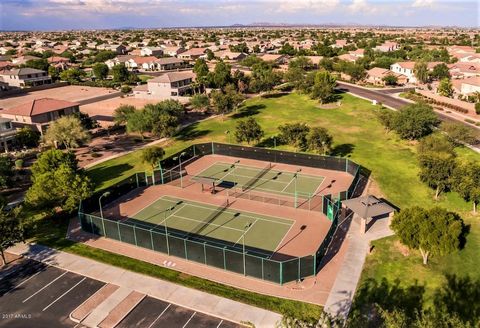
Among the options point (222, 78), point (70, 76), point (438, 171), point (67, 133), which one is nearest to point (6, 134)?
point (67, 133)

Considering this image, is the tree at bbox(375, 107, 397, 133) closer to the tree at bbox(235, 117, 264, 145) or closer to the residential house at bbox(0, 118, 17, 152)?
the tree at bbox(235, 117, 264, 145)

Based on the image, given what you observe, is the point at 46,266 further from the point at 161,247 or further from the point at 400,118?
the point at 400,118

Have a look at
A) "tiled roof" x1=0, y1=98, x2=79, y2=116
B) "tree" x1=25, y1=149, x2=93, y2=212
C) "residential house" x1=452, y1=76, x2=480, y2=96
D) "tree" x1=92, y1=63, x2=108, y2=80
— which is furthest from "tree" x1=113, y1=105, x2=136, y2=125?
"residential house" x1=452, y1=76, x2=480, y2=96

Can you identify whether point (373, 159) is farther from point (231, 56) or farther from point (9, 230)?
point (231, 56)

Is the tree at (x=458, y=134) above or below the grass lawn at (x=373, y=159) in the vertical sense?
above

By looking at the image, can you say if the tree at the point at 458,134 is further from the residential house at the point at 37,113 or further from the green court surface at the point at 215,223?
the residential house at the point at 37,113

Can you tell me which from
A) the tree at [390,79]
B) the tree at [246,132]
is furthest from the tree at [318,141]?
the tree at [390,79]

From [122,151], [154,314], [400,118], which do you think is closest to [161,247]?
[154,314]
